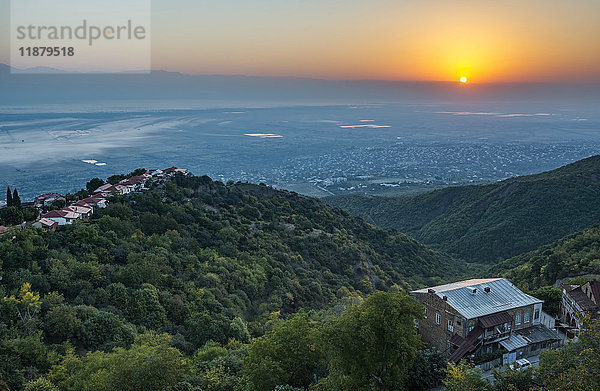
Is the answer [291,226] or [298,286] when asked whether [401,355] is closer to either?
[298,286]

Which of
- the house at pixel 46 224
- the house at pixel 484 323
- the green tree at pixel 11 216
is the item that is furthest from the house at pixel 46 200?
the house at pixel 484 323

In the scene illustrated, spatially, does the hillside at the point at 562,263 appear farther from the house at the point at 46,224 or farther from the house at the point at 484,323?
the house at the point at 46,224

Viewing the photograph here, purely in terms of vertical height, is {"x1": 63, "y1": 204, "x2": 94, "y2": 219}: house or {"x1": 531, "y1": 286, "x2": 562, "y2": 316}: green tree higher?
{"x1": 63, "y1": 204, "x2": 94, "y2": 219}: house

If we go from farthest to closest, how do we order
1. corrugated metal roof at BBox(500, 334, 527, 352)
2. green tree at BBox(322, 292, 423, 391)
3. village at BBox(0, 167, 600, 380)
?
corrugated metal roof at BBox(500, 334, 527, 352), village at BBox(0, 167, 600, 380), green tree at BBox(322, 292, 423, 391)

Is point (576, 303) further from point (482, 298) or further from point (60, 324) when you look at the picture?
point (60, 324)

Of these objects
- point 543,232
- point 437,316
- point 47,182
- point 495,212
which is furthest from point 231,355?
point 47,182

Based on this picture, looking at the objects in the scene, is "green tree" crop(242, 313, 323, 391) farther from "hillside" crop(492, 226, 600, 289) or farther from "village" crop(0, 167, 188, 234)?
"hillside" crop(492, 226, 600, 289)

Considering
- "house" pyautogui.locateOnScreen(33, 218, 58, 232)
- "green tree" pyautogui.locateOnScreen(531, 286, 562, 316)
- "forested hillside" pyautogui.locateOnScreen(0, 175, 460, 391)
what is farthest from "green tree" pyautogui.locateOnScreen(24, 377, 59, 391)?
"green tree" pyautogui.locateOnScreen(531, 286, 562, 316)
